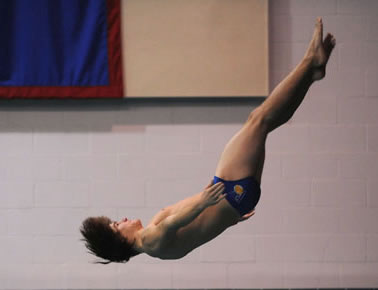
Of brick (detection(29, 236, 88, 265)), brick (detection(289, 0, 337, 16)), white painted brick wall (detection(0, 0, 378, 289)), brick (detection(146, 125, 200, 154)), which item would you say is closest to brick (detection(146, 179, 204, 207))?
white painted brick wall (detection(0, 0, 378, 289))

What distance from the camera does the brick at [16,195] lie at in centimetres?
484

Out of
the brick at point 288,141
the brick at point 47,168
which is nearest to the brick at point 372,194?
the brick at point 288,141

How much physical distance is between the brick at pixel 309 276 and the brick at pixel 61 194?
172 cm

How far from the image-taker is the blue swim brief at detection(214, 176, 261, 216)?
344 centimetres

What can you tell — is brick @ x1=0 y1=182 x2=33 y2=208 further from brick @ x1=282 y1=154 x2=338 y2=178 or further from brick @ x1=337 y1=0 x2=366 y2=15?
brick @ x1=337 y1=0 x2=366 y2=15

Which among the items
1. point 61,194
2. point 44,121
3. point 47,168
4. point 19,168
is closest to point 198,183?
point 61,194

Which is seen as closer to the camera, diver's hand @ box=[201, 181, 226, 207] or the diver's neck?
diver's hand @ box=[201, 181, 226, 207]

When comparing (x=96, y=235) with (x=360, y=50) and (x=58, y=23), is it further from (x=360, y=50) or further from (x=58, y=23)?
(x=360, y=50)

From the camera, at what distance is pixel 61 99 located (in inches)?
190

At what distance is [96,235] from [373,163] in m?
2.45

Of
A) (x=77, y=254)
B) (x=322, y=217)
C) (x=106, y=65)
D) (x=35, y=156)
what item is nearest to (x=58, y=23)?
(x=106, y=65)

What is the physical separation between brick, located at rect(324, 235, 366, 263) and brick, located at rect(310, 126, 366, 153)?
2.32 ft

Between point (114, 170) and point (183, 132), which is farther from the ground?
point (183, 132)

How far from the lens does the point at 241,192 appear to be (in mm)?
3445
